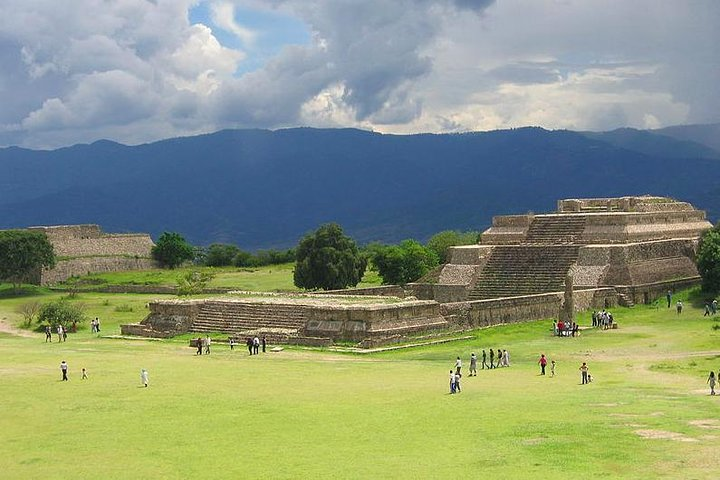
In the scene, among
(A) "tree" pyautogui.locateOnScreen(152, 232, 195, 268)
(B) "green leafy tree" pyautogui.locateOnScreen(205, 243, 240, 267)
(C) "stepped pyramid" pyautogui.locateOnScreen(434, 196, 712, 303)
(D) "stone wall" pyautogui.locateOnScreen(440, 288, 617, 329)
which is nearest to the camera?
(D) "stone wall" pyautogui.locateOnScreen(440, 288, 617, 329)

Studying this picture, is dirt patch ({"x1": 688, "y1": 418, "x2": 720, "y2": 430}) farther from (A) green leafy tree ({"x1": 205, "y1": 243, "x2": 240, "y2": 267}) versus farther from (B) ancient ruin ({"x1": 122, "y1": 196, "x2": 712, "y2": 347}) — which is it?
(A) green leafy tree ({"x1": 205, "y1": 243, "x2": 240, "y2": 267})

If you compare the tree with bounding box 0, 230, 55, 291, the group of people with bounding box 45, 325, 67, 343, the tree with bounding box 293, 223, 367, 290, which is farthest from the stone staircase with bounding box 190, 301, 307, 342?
the tree with bounding box 0, 230, 55, 291

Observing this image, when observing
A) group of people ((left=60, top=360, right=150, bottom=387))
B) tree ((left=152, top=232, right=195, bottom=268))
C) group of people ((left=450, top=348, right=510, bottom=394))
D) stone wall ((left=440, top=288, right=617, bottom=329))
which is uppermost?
tree ((left=152, top=232, right=195, bottom=268))

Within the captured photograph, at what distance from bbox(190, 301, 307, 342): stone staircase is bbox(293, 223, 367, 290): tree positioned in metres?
14.6

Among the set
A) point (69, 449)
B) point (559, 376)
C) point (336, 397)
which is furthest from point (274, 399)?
point (559, 376)

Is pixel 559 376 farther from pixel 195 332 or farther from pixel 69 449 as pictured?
pixel 195 332

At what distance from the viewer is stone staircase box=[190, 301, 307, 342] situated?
43.7 m

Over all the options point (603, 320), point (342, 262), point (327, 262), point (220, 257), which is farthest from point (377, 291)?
point (220, 257)

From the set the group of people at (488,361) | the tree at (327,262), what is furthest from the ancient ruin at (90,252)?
the group of people at (488,361)

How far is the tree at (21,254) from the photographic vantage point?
76.1 m

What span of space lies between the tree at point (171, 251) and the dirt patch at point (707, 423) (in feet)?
278

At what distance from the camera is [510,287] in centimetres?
5553

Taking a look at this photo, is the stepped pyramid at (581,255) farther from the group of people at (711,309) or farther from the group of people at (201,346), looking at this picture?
the group of people at (201,346)

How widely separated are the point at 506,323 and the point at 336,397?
19574 mm
